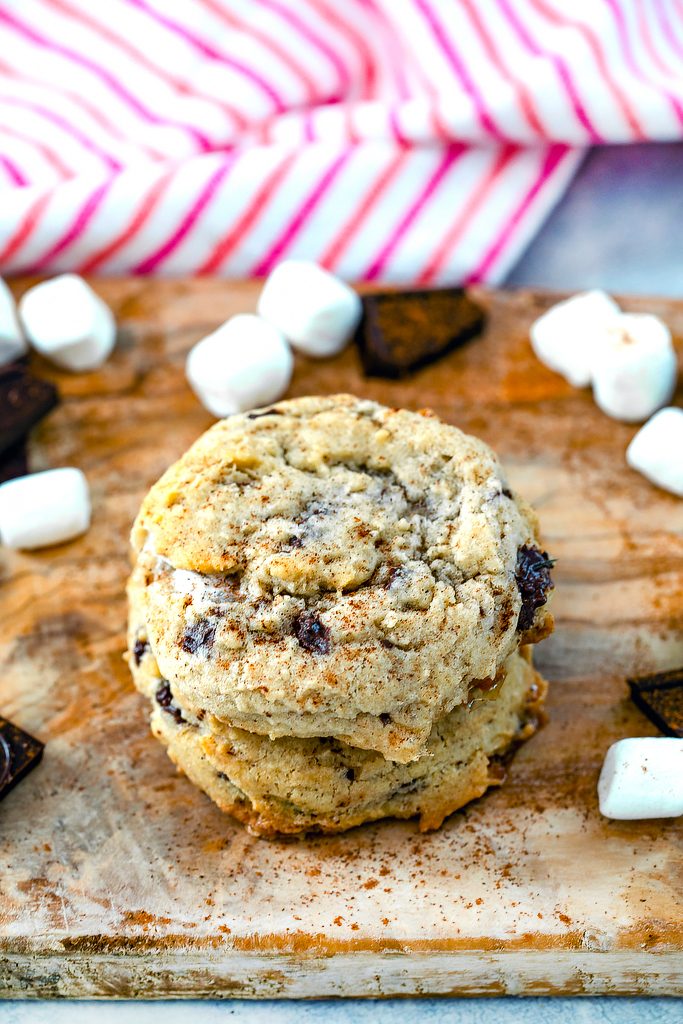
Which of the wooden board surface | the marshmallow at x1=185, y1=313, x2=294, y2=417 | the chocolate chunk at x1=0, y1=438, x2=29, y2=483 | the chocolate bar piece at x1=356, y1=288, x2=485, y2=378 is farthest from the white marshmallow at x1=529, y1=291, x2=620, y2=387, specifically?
the chocolate chunk at x1=0, y1=438, x2=29, y2=483

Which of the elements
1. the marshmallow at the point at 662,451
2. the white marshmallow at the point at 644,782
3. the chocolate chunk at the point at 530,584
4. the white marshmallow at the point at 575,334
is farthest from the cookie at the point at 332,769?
the white marshmallow at the point at 575,334

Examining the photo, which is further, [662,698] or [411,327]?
[411,327]

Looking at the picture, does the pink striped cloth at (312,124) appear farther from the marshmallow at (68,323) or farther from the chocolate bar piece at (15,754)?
the chocolate bar piece at (15,754)

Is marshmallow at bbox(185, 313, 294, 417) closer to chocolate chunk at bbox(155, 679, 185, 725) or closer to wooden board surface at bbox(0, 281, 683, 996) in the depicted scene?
wooden board surface at bbox(0, 281, 683, 996)

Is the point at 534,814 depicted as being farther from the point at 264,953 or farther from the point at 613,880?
the point at 264,953

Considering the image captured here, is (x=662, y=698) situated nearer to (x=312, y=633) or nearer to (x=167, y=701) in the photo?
(x=312, y=633)

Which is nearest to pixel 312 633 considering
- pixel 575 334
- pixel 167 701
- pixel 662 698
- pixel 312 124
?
pixel 167 701
